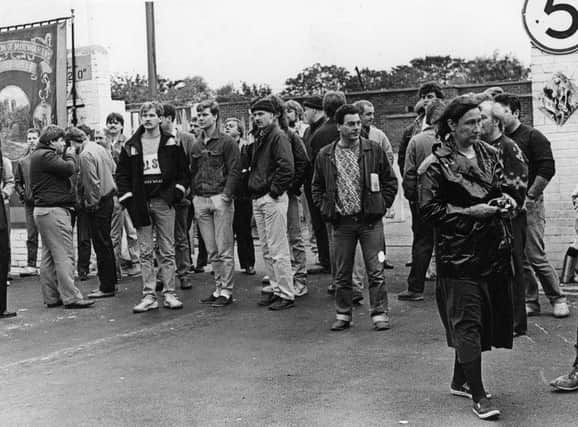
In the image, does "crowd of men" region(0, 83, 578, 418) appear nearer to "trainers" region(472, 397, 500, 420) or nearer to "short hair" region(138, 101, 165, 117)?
"short hair" region(138, 101, 165, 117)

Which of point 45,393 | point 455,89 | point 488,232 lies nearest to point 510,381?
point 488,232

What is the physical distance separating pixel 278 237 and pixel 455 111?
12.6 feet

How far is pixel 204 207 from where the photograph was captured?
31.8 ft

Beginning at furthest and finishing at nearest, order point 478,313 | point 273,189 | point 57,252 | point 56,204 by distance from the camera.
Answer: point 57,252
point 56,204
point 273,189
point 478,313

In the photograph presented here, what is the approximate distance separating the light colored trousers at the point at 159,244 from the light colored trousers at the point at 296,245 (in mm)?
1372

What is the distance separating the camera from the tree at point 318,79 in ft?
147

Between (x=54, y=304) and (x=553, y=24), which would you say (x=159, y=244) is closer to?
(x=54, y=304)

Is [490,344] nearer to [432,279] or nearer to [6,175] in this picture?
[432,279]

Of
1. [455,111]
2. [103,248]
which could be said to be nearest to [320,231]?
[103,248]

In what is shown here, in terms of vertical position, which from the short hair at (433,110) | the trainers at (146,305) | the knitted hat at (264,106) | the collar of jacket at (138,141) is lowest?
the trainers at (146,305)

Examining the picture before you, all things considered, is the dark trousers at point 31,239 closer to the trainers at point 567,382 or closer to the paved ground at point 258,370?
the paved ground at point 258,370

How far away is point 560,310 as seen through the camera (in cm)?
821

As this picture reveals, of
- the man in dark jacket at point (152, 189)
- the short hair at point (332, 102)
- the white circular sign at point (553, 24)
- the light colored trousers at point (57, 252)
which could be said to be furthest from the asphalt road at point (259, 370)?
the white circular sign at point (553, 24)

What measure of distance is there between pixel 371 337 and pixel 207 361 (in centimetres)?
154
